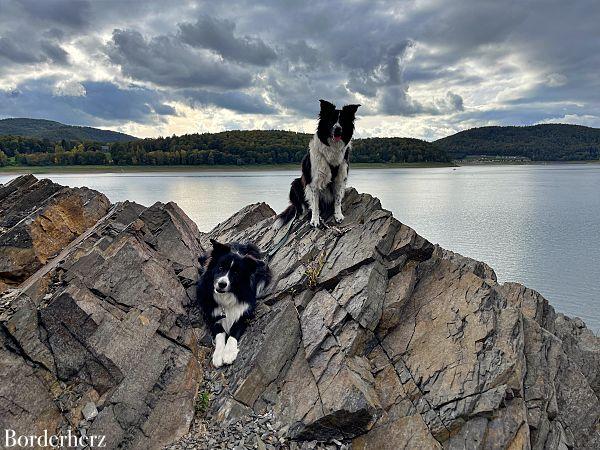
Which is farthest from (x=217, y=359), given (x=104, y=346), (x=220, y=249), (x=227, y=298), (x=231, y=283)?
(x=220, y=249)

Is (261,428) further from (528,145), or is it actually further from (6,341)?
(528,145)

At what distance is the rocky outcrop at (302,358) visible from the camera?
21.5 ft

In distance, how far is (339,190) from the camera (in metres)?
10.6

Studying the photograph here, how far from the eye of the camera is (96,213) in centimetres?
1055

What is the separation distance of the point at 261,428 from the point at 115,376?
2.40 meters

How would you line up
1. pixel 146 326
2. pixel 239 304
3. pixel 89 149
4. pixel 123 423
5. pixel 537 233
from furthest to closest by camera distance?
pixel 89 149 → pixel 537 233 → pixel 239 304 → pixel 146 326 → pixel 123 423

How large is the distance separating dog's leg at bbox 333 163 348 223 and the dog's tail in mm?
1153

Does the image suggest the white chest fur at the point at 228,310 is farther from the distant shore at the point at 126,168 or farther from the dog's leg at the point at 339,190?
the distant shore at the point at 126,168

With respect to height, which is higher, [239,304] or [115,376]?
[239,304]

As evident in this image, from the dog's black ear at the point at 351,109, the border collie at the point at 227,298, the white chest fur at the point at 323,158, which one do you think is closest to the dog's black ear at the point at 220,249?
the border collie at the point at 227,298

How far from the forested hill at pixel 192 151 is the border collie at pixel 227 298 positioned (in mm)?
87913

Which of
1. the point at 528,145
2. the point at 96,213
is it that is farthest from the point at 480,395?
the point at 528,145

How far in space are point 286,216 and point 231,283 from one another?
12.8 ft

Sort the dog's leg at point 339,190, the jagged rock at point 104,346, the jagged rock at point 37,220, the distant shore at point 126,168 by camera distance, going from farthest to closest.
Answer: the distant shore at point 126,168 → the dog's leg at point 339,190 → the jagged rock at point 37,220 → the jagged rock at point 104,346
